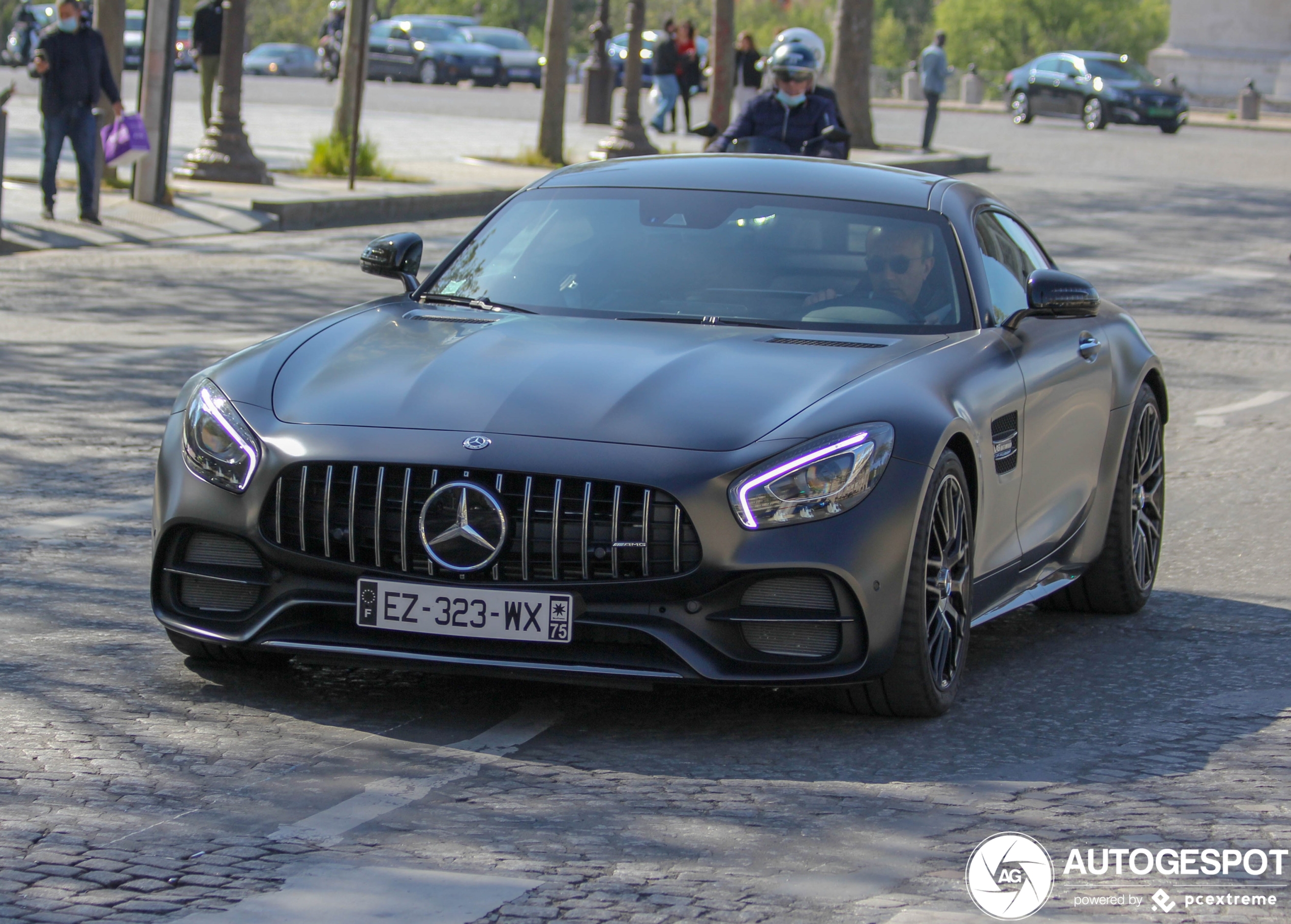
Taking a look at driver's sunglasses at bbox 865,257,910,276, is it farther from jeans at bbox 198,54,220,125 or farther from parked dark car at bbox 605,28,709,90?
parked dark car at bbox 605,28,709,90

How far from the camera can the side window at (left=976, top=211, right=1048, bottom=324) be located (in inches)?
253

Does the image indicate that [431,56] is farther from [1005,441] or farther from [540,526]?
[540,526]

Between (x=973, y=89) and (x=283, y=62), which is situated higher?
(x=973, y=89)

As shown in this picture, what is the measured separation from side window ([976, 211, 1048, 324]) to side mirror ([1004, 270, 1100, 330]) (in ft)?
0.30

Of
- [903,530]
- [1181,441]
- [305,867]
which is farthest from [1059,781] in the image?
[1181,441]

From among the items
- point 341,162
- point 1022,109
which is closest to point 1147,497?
point 341,162

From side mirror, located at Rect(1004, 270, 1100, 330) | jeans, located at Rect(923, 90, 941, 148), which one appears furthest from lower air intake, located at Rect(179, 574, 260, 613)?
jeans, located at Rect(923, 90, 941, 148)

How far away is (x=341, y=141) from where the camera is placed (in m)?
24.5

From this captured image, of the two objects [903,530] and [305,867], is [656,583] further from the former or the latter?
[305,867]

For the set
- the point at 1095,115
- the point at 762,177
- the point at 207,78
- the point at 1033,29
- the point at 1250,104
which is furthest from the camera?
the point at 1033,29

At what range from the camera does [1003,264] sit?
21.9 ft

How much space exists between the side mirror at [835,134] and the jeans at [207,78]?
15.1m

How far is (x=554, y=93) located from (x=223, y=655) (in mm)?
23063

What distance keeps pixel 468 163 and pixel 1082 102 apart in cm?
2551
